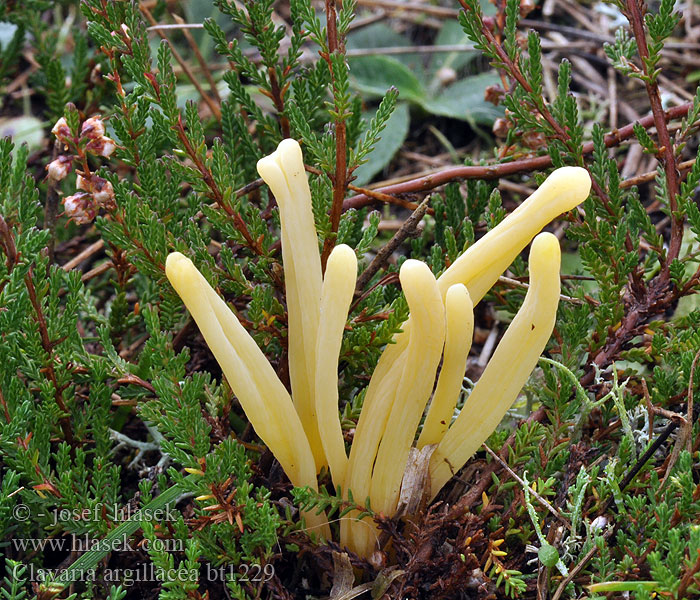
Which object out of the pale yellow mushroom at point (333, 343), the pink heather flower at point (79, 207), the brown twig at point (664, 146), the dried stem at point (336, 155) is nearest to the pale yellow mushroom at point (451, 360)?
the pale yellow mushroom at point (333, 343)

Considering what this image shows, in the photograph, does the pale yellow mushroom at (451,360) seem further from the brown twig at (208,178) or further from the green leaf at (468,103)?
the green leaf at (468,103)

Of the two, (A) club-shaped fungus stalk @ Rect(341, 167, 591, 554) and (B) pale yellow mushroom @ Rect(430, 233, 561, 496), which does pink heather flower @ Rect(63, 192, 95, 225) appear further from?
(B) pale yellow mushroom @ Rect(430, 233, 561, 496)

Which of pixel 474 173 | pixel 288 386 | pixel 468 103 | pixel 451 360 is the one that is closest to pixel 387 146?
pixel 468 103

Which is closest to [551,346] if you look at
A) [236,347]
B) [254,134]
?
[236,347]

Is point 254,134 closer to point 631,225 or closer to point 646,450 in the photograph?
point 631,225

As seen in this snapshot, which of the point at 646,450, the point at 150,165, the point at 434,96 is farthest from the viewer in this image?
the point at 434,96

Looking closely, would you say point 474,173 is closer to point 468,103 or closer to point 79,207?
point 79,207
